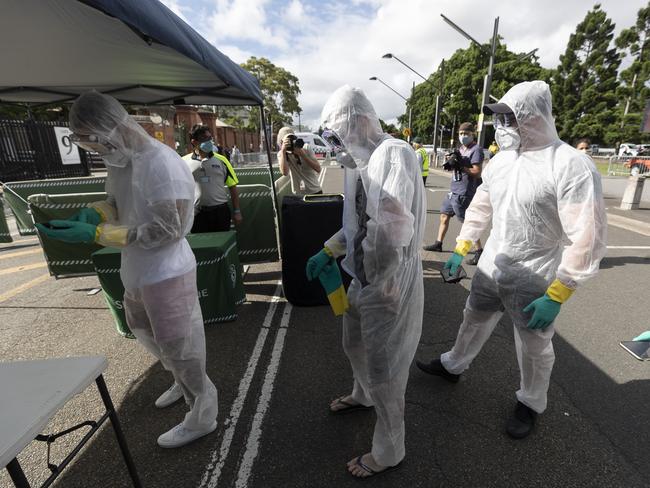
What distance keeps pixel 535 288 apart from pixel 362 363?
1.12m

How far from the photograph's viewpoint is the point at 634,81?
86.6 ft

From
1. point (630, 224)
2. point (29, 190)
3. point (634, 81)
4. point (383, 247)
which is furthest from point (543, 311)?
point (634, 81)

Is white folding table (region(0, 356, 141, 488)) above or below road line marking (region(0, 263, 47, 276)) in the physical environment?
above

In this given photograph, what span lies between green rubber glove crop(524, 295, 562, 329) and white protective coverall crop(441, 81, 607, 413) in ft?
0.37

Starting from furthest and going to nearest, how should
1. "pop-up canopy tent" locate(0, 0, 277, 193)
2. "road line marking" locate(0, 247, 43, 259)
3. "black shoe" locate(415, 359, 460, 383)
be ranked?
"road line marking" locate(0, 247, 43, 259)
"black shoe" locate(415, 359, 460, 383)
"pop-up canopy tent" locate(0, 0, 277, 193)

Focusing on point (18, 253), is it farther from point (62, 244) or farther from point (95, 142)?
point (95, 142)

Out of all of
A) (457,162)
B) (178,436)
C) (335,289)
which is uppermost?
(457,162)

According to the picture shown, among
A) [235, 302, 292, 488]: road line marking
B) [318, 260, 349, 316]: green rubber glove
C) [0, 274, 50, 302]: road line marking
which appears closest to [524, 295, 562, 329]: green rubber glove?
[318, 260, 349, 316]: green rubber glove

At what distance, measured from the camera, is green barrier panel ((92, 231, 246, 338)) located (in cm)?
311

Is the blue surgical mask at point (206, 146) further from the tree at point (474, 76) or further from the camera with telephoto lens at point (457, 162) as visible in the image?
the tree at point (474, 76)

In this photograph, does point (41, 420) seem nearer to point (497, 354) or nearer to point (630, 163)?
point (497, 354)

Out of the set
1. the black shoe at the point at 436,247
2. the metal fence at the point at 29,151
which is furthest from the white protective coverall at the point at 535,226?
the metal fence at the point at 29,151

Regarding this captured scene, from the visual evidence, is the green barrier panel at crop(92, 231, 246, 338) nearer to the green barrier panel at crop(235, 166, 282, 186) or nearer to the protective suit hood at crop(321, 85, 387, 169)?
the protective suit hood at crop(321, 85, 387, 169)

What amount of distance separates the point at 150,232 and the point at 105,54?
172 cm
